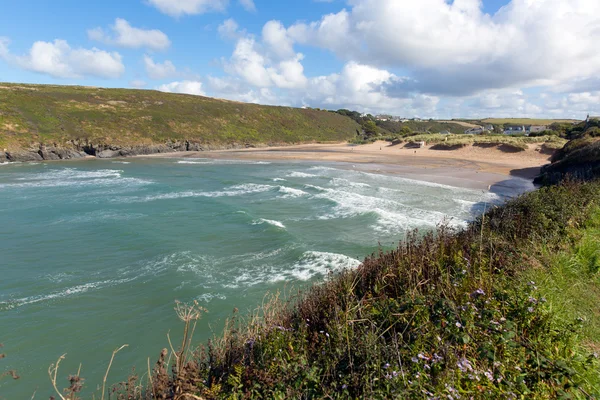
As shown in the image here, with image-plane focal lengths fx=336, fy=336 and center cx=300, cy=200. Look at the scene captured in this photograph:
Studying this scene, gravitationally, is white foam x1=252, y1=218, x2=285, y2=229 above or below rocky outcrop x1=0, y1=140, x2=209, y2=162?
below

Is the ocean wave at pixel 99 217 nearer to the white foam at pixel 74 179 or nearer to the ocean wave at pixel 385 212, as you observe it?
the ocean wave at pixel 385 212

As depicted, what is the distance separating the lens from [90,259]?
1192 cm

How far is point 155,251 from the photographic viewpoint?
1264 cm

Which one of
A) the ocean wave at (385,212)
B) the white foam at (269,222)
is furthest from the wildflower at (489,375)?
the white foam at (269,222)

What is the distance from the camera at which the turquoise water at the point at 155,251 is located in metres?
7.60

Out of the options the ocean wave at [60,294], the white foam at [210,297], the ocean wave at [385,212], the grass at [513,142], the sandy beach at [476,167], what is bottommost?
the ocean wave at [60,294]

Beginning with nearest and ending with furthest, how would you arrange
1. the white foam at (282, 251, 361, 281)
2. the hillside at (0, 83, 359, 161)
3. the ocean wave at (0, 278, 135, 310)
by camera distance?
the ocean wave at (0, 278, 135, 310), the white foam at (282, 251, 361, 281), the hillside at (0, 83, 359, 161)

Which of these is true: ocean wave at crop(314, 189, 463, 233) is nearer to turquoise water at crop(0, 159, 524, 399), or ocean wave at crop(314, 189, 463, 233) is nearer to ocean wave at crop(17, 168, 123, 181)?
→ turquoise water at crop(0, 159, 524, 399)

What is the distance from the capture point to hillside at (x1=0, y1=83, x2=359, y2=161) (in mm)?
52500

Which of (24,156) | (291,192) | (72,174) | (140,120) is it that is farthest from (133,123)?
(291,192)

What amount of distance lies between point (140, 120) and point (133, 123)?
241 centimetres

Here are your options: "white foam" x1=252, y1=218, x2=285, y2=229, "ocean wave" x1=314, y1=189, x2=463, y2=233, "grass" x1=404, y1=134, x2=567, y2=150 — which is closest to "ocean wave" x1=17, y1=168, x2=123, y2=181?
"white foam" x1=252, y1=218, x2=285, y2=229

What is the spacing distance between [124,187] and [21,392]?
23.4m

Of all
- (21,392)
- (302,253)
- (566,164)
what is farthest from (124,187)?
(566,164)
